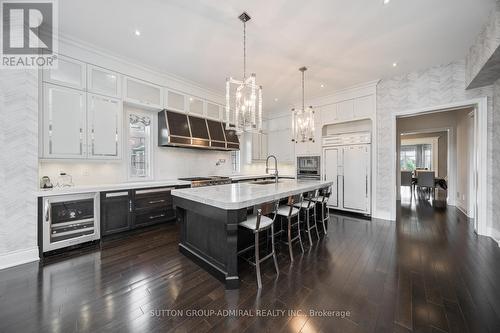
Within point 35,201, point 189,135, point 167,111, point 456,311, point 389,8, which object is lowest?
point 456,311

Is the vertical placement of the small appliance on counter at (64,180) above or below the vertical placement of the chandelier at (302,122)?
below

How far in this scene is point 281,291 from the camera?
192cm

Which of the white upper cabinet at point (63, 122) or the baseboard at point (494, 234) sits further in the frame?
the baseboard at point (494, 234)

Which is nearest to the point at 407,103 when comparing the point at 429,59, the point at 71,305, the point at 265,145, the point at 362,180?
the point at 429,59

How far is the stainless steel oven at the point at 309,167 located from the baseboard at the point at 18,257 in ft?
18.7

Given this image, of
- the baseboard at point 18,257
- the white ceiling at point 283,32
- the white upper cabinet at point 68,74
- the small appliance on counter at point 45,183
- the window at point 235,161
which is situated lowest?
the baseboard at point 18,257

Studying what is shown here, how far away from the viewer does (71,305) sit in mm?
1712

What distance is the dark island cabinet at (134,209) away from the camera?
124 inches

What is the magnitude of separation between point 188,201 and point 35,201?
2.16 meters

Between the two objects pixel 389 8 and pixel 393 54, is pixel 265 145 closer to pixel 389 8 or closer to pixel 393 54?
pixel 393 54

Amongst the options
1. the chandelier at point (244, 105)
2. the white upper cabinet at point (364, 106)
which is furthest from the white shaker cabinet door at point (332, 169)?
the chandelier at point (244, 105)

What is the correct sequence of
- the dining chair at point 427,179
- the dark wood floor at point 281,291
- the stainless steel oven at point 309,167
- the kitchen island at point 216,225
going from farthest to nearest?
1. the dining chair at point 427,179
2. the stainless steel oven at point 309,167
3. the kitchen island at point 216,225
4. the dark wood floor at point 281,291

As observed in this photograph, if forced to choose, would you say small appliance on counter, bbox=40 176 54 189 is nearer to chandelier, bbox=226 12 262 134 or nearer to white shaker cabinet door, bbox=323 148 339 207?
chandelier, bbox=226 12 262 134

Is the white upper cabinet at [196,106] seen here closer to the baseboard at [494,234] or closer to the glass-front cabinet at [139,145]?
the glass-front cabinet at [139,145]
